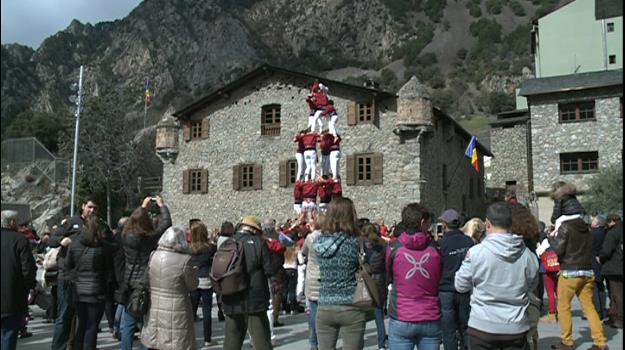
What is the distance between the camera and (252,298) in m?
5.98

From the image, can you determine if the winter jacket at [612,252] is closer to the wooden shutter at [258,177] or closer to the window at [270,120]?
the window at [270,120]

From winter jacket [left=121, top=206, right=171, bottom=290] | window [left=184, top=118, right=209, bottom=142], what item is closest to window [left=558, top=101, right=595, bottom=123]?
window [left=184, top=118, right=209, bottom=142]

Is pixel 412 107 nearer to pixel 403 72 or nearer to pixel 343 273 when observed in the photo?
pixel 343 273

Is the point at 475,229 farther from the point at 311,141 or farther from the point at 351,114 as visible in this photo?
the point at 351,114

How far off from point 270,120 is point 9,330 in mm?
24159

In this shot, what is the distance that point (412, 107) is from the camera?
24.6m

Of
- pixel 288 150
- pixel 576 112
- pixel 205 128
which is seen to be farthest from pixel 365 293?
pixel 576 112

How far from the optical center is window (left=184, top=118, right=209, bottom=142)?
100ft

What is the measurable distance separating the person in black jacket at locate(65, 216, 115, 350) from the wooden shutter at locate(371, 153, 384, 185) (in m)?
19.7

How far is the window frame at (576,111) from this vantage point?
2820 centimetres

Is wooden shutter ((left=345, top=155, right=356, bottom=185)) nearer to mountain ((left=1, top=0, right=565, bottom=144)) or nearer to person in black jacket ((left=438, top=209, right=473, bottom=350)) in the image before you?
person in black jacket ((left=438, top=209, right=473, bottom=350))

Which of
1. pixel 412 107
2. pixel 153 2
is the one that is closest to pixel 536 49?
A: pixel 412 107

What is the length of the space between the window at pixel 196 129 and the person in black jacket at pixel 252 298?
2498cm

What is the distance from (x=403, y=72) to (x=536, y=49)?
2966 inches
